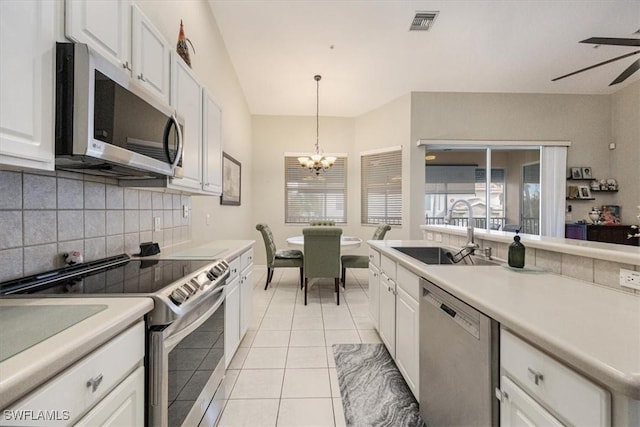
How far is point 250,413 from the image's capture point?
5.38ft

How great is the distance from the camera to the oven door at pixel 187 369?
957 millimetres

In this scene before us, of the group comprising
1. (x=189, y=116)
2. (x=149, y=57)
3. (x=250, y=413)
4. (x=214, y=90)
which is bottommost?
(x=250, y=413)

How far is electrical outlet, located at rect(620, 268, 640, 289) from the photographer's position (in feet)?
3.35

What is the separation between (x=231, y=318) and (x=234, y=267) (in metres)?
0.37

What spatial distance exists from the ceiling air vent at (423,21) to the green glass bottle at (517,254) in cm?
294

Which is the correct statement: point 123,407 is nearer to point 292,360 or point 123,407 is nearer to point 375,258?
point 292,360

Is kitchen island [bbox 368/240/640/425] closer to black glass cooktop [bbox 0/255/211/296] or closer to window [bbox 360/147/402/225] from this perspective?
black glass cooktop [bbox 0/255/211/296]

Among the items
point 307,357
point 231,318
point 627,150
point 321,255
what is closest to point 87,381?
point 231,318

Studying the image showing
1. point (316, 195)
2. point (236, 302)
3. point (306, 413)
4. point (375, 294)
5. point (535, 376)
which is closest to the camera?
point (535, 376)

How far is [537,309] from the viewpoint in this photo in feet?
2.93

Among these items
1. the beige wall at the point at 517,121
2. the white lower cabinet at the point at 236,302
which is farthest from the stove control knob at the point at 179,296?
the beige wall at the point at 517,121

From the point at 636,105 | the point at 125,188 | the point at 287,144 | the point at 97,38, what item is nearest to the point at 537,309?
the point at 97,38

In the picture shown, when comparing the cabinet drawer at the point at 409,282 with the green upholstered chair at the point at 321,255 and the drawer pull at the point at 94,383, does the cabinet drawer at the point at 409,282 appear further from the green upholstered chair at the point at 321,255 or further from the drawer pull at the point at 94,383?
the green upholstered chair at the point at 321,255

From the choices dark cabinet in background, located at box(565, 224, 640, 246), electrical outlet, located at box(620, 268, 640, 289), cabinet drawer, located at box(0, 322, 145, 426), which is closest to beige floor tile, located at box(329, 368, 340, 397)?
cabinet drawer, located at box(0, 322, 145, 426)
